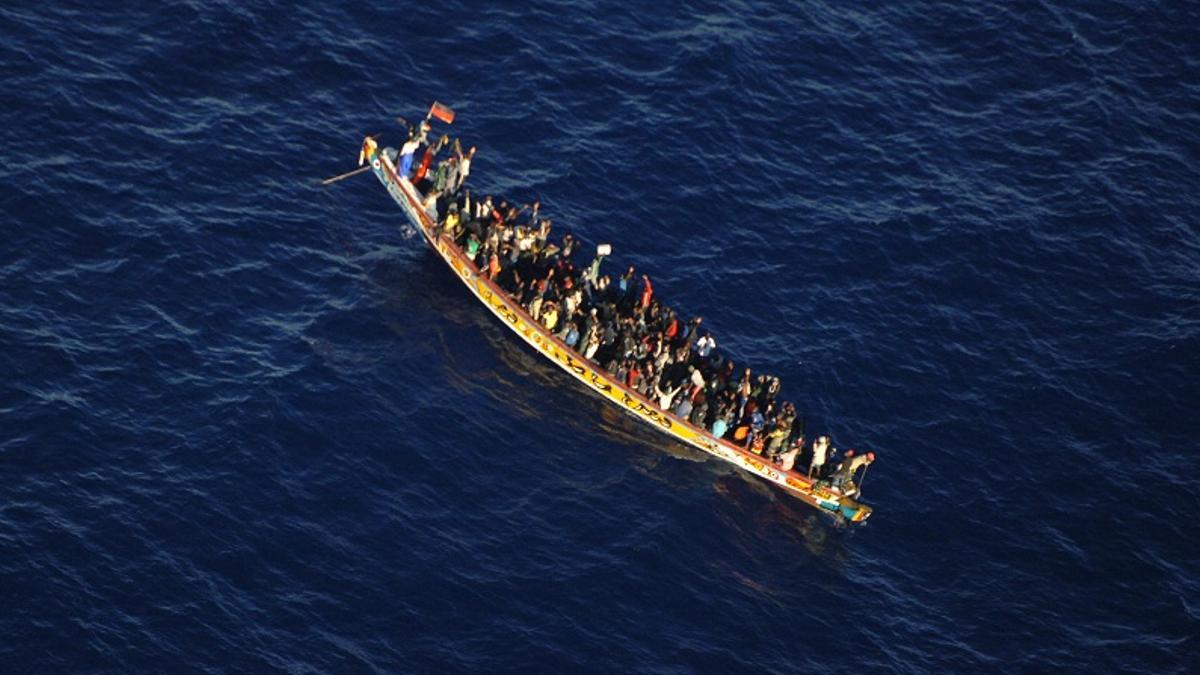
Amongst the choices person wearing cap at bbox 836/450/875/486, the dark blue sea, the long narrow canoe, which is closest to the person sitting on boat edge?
person wearing cap at bbox 836/450/875/486

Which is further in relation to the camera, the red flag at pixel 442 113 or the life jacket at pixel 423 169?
the life jacket at pixel 423 169

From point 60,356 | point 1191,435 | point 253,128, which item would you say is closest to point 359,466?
point 60,356

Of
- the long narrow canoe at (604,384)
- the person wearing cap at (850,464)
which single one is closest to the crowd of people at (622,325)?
the person wearing cap at (850,464)

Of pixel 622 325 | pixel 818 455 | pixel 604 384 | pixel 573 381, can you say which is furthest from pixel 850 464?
pixel 573 381

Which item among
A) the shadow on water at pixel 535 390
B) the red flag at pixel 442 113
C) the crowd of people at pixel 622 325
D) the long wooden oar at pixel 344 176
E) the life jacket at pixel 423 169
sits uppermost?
the red flag at pixel 442 113

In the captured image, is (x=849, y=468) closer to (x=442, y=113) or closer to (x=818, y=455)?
(x=818, y=455)

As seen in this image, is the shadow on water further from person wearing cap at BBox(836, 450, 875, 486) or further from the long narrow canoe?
person wearing cap at BBox(836, 450, 875, 486)

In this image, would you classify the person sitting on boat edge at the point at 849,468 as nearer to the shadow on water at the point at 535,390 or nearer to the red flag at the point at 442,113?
the shadow on water at the point at 535,390
